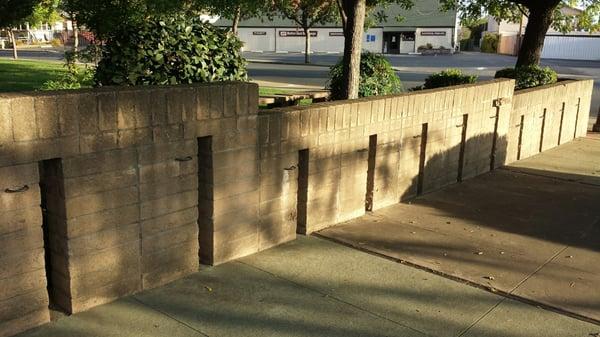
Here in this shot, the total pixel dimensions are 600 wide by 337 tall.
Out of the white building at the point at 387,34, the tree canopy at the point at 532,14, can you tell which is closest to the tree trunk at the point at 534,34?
the tree canopy at the point at 532,14

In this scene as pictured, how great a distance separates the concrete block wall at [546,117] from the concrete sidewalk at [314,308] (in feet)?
19.9

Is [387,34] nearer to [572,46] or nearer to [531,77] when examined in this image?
[572,46]

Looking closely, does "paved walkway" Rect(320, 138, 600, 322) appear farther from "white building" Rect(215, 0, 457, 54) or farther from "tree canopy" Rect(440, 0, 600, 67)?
"white building" Rect(215, 0, 457, 54)

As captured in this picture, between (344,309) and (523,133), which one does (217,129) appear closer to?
(344,309)

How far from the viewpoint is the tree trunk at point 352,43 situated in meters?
8.58

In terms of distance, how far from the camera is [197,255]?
5.12m

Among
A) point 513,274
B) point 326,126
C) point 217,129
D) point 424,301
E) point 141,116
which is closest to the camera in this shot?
point 141,116

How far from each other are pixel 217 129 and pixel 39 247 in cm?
171

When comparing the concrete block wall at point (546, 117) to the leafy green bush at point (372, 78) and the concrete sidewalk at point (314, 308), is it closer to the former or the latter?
the leafy green bush at point (372, 78)

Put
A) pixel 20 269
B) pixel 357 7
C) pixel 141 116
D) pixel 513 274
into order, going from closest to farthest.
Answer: pixel 20 269, pixel 141 116, pixel 513 274, pixel 357 7

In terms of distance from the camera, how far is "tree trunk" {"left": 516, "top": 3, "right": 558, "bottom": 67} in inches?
564

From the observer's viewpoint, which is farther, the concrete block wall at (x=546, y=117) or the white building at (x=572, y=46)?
the white building at (x=572, y=46)

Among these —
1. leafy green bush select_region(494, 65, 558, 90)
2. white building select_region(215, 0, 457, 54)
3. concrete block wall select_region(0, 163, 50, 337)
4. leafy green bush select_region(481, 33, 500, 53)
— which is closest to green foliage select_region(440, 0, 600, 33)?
leafy green bush select_region(494, 65, 558, 90)

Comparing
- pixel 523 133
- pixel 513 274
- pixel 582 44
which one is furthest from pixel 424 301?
pixel 582 44
